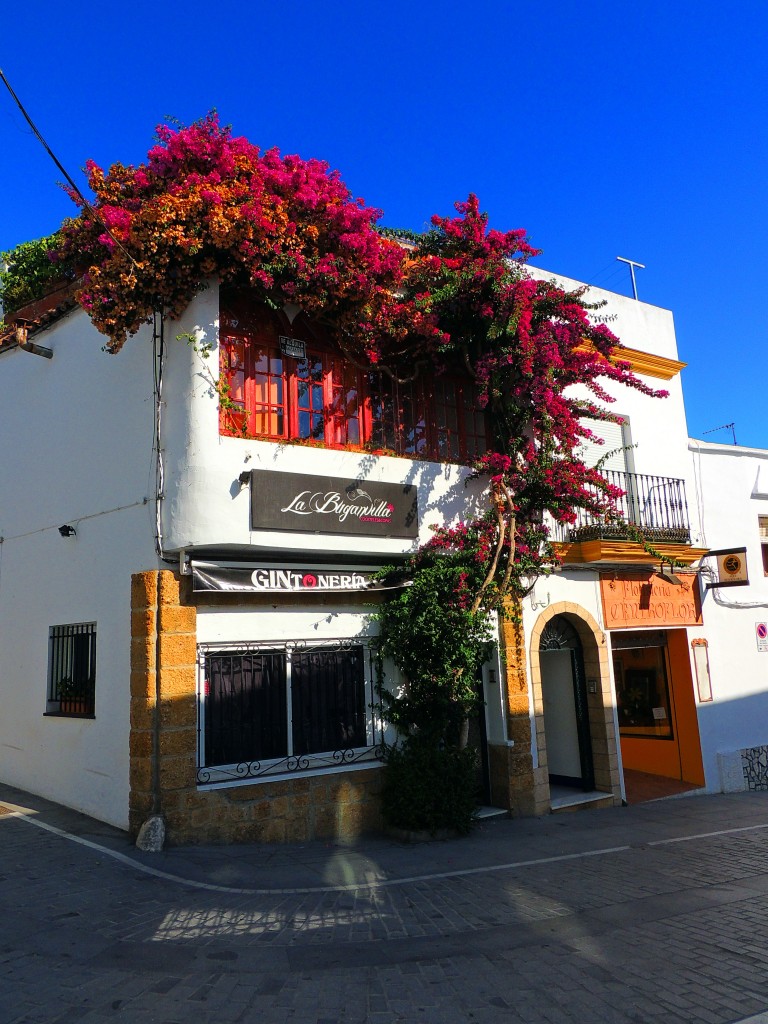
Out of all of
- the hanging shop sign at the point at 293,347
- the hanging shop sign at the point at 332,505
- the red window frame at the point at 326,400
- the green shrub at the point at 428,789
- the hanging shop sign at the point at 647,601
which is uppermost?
the hanging shop sign at the point at 293,347

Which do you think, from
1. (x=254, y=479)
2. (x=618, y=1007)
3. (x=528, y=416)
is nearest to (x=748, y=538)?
(x=528, y=416)

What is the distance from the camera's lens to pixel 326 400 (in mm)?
10398

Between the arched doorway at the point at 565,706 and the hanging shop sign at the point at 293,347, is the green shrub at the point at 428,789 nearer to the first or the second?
the arched doorway at the point at 565,706

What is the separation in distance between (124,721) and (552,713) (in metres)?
7.43

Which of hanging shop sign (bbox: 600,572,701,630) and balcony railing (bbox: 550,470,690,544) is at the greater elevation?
balcony railing (bbox: 550,470,690,544)

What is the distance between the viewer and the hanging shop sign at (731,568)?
46.5 feet

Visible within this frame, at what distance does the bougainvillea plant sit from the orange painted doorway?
4.06m

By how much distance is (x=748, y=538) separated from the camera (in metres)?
15.4

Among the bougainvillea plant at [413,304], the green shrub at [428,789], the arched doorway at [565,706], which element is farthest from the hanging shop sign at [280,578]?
the arched doorway at [565,706]

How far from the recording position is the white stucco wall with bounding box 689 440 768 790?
46.9 ft

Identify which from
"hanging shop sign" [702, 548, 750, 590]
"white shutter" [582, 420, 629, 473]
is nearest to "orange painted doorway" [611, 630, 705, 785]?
"hanging shop sign" [702, 548, 750, 590]

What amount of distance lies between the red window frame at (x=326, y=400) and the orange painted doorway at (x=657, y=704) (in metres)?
5.05

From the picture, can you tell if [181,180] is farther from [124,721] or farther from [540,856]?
[540,856]

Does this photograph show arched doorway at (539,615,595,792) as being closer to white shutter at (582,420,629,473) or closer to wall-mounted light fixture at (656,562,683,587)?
wall-mounted light fixture at (656,562,683,587)
